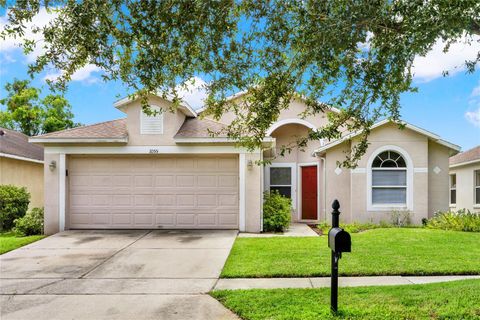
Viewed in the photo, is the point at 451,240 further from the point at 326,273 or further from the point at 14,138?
the point at 14,138

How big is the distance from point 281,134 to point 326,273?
11371 mm

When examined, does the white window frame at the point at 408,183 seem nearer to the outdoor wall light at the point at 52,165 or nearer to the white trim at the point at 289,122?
the white trim at the point at 289,122

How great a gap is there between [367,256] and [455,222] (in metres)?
6.35

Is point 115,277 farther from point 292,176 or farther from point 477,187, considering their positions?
point 477,187

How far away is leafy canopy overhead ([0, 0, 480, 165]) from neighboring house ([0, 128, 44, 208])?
1336 centimetres

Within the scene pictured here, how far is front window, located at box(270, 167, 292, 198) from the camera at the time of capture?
18219 mm

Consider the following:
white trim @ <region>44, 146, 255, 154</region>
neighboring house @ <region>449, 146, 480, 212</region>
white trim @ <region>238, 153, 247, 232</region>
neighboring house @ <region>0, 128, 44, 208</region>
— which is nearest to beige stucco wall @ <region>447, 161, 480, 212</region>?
neighboring house @ <region>449, 146, 480, 212</region>

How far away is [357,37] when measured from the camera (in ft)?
20.1

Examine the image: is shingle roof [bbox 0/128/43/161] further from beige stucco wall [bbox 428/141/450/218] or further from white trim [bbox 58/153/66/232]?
beige stucco wall [bbox 428/141/450/218]

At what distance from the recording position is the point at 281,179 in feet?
59.9

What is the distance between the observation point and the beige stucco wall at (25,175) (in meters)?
17.6

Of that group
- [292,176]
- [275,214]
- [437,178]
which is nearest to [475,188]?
[437,178]

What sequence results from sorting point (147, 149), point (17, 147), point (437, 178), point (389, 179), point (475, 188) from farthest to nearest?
1. point (17, 147)
2. point (475, 188)
3. point (437, 178)
4. point (389, 179)
5. point (147, 149)

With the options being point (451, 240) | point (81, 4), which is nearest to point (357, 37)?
point (81, 4)
